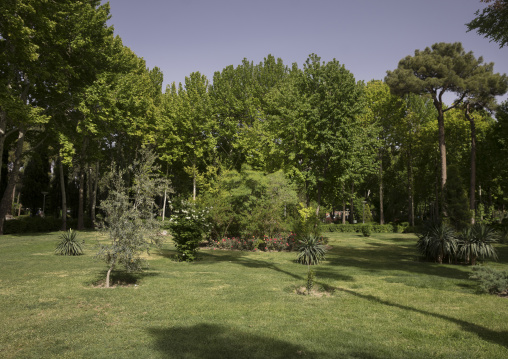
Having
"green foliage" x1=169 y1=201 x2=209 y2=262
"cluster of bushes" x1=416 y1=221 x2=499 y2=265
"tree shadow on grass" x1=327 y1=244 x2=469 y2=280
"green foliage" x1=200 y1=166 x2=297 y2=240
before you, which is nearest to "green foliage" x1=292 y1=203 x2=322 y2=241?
"green foliage" x1=200 y1=166 x2=297 y2=240

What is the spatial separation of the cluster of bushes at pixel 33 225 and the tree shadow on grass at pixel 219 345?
85.6ft

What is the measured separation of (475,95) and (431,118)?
59.7 feet

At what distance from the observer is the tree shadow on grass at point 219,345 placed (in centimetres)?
553

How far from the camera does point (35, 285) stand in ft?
32.8

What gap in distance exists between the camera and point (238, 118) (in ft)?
132

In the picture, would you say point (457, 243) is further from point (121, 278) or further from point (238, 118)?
point (238, 118)

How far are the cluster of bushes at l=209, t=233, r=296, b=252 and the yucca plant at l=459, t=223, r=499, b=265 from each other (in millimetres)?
9596

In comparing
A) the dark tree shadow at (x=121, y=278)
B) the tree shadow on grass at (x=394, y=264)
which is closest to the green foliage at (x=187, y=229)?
the dark tree shadow at (x=121, y=278)

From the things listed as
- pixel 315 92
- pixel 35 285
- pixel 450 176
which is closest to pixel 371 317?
pixel 35 285

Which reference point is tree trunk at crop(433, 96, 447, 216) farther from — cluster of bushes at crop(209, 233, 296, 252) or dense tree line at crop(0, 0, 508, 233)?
cluster of bushes at crop(209, 233, 296, 252)

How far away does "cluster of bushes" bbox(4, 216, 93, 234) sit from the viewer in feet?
85.9

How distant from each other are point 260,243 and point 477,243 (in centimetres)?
1200

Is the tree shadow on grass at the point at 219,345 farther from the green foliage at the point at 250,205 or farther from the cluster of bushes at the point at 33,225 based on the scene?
the cluster of bushes at the point at 33,225

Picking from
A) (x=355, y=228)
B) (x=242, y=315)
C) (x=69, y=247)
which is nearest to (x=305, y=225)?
(x=69, y=247)
